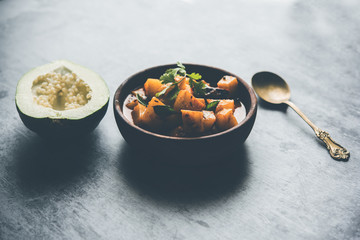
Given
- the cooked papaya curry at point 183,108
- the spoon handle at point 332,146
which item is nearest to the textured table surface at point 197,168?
the spoon handle at point 332,146

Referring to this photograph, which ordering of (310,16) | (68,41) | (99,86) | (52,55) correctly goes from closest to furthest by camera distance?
(99,86)
(52,55)
(68,41)
(310,16)

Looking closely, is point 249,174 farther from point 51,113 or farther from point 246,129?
point 51,113

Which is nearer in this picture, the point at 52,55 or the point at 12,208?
the point at 12,208

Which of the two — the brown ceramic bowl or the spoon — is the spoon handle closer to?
the spoon

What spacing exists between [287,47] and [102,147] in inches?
46.3

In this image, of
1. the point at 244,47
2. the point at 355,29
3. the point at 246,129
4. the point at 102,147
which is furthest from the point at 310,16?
the point at 102,147

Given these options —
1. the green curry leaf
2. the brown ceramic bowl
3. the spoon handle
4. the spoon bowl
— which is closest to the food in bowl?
the brown ceramic bowl

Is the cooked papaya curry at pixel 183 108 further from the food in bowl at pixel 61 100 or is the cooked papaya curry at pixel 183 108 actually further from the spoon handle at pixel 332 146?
the spoon handle at pixel 332 146

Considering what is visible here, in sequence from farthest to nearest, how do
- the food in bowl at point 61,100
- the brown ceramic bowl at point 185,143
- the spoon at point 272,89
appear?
the spoon at point 272,89
the food in bowl at point 61,100
the brown ceramic bowl at point 185,143

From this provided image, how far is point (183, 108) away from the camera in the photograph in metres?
1.00

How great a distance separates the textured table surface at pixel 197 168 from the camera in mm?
936

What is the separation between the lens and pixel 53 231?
92cm

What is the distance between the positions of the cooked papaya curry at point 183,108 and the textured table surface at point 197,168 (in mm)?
164

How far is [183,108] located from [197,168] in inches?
8.6
